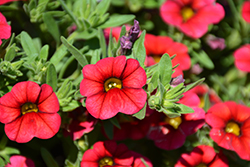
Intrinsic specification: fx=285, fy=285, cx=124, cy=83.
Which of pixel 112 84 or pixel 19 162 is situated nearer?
pixel 112 84

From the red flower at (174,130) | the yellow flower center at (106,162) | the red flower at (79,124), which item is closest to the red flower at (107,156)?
the yellow flower center at (106,162)

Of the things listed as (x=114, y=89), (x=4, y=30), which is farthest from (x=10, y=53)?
(x=114, y=89)

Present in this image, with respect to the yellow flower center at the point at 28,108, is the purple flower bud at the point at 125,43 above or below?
above

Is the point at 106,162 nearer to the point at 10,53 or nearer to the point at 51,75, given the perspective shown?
the point at 51,75

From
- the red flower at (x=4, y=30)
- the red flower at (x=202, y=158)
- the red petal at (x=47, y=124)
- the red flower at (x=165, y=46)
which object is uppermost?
the red flower at (x=4, y=30)

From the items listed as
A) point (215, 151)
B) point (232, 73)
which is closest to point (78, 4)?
point (215, 151)

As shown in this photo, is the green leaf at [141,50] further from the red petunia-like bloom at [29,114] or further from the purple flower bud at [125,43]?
the red petunia-like bloom at [29,114]

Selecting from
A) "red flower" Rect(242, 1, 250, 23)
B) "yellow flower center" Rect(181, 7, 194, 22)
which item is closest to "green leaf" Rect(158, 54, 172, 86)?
"yellow flower center" Rect(181, 7, 194, 22)
